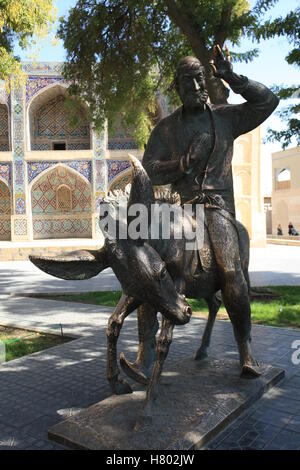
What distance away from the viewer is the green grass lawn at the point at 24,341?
4905 millimetres

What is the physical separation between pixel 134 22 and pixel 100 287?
573 cm

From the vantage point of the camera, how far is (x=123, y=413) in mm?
2629

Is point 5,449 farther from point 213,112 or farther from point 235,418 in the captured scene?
point 213,112

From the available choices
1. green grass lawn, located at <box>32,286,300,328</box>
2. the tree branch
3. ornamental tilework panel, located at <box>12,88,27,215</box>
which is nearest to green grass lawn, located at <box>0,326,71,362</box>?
green grass lawn, located at <box>32,286,300,328</box>

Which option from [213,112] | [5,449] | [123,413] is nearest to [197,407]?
[123,413]

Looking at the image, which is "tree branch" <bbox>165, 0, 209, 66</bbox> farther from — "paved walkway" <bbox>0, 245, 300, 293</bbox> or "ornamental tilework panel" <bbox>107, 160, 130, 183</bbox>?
"ornamental tilework panel" <bbox>107, 160, 130, 183</bbox>

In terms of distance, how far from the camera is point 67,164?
1986 cm

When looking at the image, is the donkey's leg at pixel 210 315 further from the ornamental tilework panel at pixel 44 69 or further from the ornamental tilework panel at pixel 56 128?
the ornamental tilework panel at pixel 56 128

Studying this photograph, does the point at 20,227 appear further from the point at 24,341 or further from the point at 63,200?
the point at 24,341

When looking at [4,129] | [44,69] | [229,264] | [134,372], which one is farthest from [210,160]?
[4,129]

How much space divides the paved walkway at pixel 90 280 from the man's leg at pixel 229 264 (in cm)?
659

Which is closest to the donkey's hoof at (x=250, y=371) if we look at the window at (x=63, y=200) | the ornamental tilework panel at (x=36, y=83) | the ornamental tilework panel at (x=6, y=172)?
the ornamental tilework panel at (x=6, y=172)

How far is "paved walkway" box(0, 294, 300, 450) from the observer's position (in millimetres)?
2608
